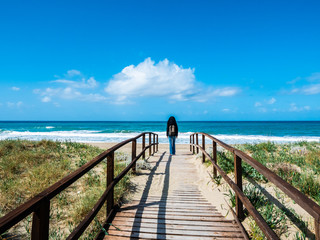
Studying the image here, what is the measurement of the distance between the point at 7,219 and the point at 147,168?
5.07m

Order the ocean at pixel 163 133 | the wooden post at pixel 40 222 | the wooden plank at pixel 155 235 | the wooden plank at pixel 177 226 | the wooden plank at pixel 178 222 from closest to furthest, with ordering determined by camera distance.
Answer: the wooden post at pixel 40 222 → the wooden plank at pixel 155 235 → the wooden plank at pixel 177 226 → the wooden plank at pixel 178 222 → the ocean at pixel 163 133

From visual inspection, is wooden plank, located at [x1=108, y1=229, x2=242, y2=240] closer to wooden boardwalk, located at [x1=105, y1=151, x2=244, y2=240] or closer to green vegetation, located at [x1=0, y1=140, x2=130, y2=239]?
wooden boardwalk, located at [x1=105, y1=151, x2=244, y2=240]

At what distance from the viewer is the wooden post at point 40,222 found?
1.38 metres

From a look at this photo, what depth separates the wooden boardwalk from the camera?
252cm

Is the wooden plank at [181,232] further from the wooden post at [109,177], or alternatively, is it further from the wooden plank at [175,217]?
the wooden post at [109,177]

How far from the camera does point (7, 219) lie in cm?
106

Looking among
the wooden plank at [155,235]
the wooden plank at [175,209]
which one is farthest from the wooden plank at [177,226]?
the wooden plank at [175,209]

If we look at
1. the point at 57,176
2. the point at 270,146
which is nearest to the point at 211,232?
the point at 57,176

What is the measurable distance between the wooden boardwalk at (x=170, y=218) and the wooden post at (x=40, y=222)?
126 cm

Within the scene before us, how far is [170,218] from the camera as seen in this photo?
291cm

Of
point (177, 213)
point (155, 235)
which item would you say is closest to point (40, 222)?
point (155, 235)

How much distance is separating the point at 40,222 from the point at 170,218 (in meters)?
2.01

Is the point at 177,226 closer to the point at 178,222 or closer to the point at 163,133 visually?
the point at 178,222

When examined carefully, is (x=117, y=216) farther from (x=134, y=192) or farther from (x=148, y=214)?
(x=134, y=192)
